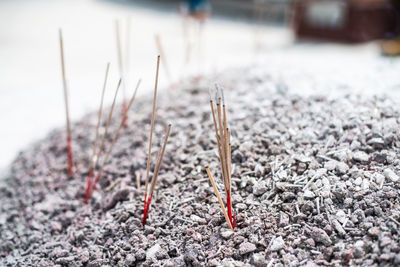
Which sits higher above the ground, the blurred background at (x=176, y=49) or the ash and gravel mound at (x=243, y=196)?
the blurred background at (x=176, y=49)

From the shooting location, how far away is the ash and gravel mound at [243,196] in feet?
6.03

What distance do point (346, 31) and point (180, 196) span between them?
6203 mm

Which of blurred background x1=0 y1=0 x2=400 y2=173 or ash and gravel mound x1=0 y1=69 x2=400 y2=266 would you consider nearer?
ash and gravel mound x1=0 y1=69 x2=400 y2=266

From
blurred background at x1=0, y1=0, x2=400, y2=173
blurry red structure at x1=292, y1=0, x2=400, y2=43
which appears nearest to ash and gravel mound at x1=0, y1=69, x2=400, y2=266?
blurred background at x1=0, y1=0, x2=400, y2=173

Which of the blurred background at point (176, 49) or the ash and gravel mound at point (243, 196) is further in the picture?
the blurred background at point (176, 49)

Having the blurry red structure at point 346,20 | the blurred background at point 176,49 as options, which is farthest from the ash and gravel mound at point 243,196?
the blurry red structure at point 346,20

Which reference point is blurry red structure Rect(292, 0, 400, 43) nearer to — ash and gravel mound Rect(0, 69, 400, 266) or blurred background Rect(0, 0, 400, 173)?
blurred background Rect(0, 0, 400, 173)

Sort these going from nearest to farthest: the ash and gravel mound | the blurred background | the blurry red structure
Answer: the ash and gravel mound
the blurred background
the blurry red structure

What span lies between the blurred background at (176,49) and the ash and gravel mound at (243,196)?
0.58 m

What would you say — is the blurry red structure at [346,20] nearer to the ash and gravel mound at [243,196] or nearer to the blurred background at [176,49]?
the blurred background at [176,49]

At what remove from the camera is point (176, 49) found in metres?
7.29

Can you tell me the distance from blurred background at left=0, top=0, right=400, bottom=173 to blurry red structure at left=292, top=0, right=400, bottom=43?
2cm

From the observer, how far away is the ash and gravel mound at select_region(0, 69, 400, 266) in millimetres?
1838

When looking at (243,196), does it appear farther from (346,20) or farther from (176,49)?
(346,20)
